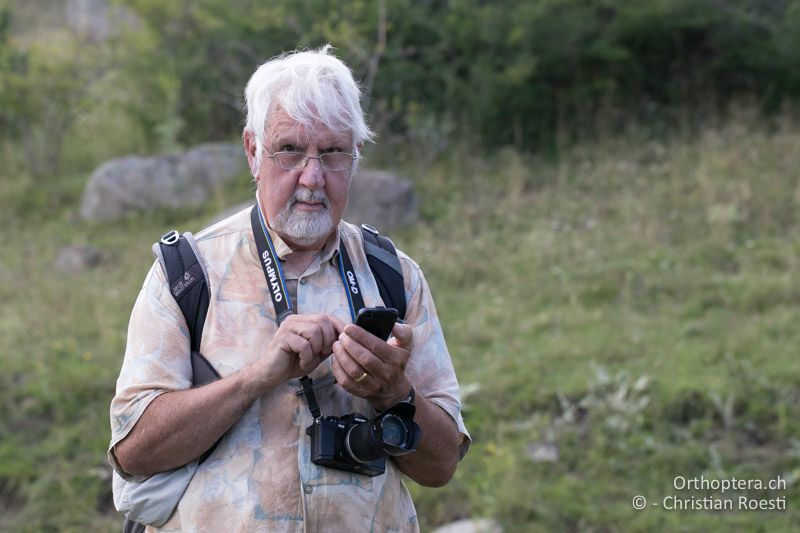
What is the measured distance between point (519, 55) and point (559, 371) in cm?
537

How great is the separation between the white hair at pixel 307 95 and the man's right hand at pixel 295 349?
0.56 meters

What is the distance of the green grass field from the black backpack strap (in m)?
3.06

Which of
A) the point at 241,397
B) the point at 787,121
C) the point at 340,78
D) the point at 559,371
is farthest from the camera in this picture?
the point at 787,121

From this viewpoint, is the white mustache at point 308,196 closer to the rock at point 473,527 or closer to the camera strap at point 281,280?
the camera strap at point 281,280

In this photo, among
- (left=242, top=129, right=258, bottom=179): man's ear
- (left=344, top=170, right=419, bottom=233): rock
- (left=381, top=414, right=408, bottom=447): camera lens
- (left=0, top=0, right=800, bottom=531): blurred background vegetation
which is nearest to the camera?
(left=381, top=414, right=408, bottom=447): camera lens

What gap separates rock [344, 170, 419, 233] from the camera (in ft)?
31.4

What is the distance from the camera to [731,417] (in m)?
6.23

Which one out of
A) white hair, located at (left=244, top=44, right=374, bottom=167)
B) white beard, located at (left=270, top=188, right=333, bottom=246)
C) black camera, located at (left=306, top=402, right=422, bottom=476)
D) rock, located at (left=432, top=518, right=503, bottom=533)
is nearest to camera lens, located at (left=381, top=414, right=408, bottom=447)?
black camera, located at (left=306, top=402, right=422, bottom=476)

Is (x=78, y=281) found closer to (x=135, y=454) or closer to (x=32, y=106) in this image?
(x=32, y=106)

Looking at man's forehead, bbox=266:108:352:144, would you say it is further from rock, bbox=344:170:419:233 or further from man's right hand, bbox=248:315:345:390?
rock, bbox=344:170:419:233

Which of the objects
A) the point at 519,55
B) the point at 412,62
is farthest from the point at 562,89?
the point at 412,62

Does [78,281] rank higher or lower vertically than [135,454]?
lower

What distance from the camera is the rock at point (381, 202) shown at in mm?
9578

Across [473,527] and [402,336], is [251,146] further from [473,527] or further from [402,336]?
[473,527]
